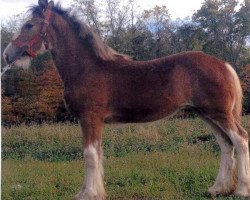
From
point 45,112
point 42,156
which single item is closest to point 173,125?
point 42,156

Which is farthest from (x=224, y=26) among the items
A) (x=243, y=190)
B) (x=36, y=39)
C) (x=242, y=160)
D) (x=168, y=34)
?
(x=36, y=39)

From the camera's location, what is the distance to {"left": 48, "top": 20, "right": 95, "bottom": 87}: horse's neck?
5.34 meters

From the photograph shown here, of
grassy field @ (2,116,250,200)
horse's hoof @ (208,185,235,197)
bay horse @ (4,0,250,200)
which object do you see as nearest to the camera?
bay horse @ (4,0,250,200)

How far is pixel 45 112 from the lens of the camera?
17156mm

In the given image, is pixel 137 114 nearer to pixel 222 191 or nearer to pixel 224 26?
pixel 222 191

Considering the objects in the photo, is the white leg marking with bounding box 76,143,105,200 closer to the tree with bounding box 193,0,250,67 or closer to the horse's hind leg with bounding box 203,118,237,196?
the horse's hind leg with bounding box 203,118,237,196

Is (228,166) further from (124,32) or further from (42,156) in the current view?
(124,32)

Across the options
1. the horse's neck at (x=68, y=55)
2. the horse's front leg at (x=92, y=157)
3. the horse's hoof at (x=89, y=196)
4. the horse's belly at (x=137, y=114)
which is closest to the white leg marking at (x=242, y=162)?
the horse's belly at (x=137, y=114)

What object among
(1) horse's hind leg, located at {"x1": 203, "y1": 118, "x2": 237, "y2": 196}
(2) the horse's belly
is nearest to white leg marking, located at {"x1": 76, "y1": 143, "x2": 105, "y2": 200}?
(2) the horse's belly

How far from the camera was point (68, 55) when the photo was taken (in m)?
5.39

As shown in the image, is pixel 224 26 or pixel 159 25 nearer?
pixel 159 25

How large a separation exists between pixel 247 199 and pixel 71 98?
2.65 metres

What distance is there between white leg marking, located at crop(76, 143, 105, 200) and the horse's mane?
1250mm

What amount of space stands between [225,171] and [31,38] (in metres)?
3.20
